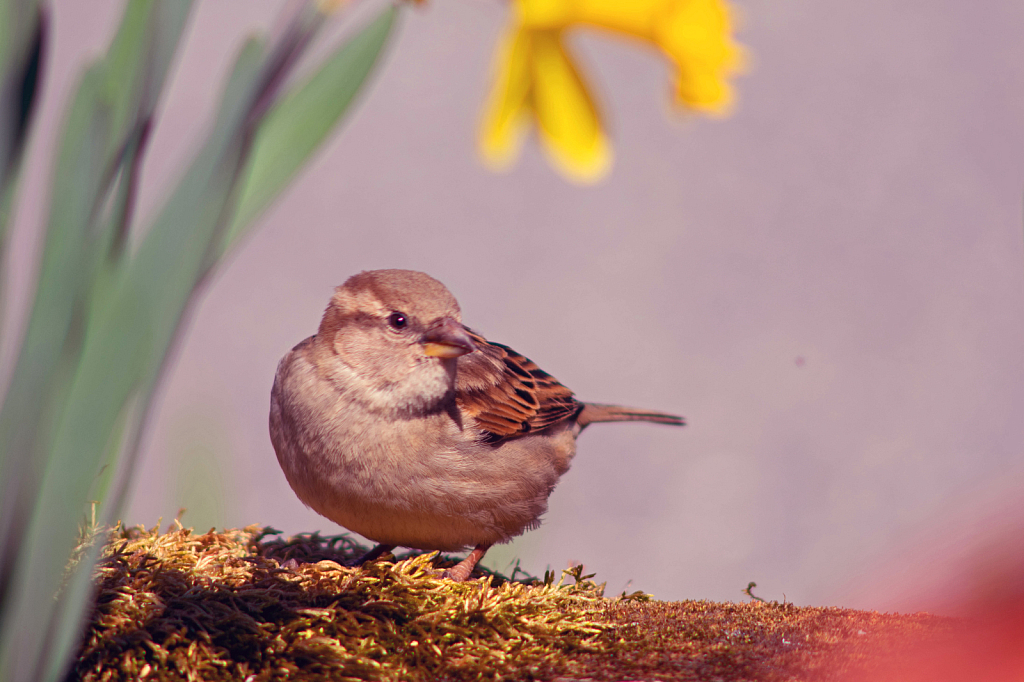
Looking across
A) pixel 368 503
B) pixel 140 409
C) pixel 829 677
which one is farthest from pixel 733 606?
pixel 140 409

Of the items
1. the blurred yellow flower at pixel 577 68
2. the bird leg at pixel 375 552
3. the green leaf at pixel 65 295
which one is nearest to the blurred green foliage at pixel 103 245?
the green leaf at pixel 65 295

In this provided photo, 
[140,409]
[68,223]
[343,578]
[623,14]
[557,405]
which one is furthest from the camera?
[557,405]

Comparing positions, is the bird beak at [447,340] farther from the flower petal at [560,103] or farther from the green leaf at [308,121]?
the flower petal at [560,103]

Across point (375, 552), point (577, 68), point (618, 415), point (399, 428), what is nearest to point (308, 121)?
point (577, 68)

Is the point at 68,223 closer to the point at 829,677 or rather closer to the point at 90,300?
the point at 90,300

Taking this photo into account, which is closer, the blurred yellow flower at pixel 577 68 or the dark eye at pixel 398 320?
the blurred yellow flower at pixel 577 68

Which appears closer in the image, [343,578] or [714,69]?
[714,69]

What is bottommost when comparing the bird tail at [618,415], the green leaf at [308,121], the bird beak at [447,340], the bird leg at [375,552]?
the bird leg at [375,552]
